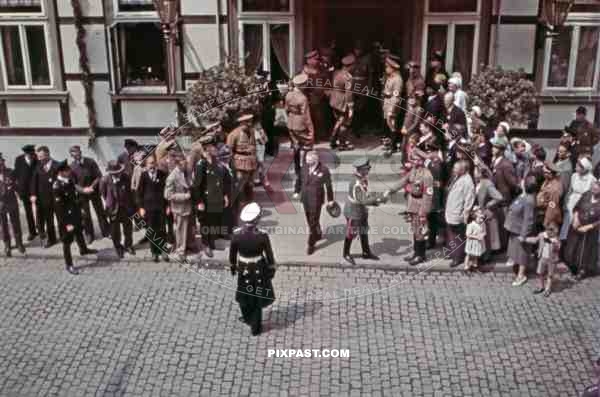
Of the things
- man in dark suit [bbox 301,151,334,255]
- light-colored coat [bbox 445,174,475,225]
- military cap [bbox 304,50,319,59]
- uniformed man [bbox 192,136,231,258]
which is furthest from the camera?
military cap [bbox 304,50,319,59]

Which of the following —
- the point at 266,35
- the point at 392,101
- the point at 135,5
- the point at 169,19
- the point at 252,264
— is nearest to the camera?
the point at 252,264

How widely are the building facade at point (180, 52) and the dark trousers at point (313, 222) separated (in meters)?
4.44

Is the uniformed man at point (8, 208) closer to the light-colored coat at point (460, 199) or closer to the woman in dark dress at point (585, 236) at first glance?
the light-colored coat at point (460, 199)

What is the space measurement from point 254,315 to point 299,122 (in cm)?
437

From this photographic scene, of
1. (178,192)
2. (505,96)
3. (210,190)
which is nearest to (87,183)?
(178,192)

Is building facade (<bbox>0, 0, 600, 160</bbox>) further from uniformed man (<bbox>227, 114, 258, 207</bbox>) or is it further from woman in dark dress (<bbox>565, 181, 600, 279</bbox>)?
woman in dark dress (<bbox>565, 181, 600, 279</bbox>)

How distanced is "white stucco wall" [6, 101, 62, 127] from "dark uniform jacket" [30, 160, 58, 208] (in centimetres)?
351

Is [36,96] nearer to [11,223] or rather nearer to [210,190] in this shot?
[11,223]

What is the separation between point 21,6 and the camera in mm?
13656

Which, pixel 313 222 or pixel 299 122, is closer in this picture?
pixel 313 222

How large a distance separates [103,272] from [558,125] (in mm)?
9119

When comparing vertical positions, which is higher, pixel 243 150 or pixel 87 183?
pixel 243 150

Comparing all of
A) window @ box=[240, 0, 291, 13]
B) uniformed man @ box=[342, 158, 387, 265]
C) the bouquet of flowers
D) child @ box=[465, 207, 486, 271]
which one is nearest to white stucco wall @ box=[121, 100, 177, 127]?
window @ box=[240, 0, 291, 13]

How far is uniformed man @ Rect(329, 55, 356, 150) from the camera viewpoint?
13000 millimetres
